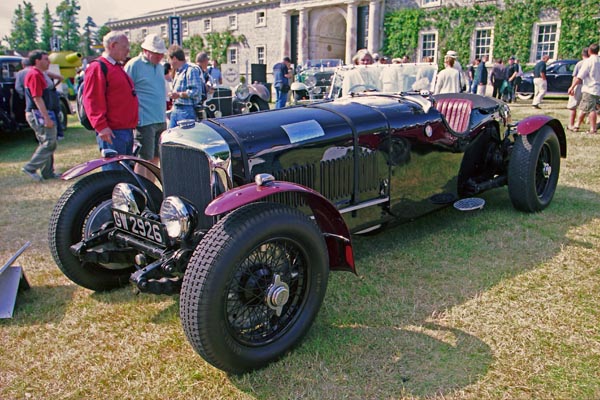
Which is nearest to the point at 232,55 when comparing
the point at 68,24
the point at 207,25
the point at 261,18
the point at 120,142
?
the point at 207,25

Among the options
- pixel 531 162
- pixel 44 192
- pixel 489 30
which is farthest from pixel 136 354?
pixel 489 30

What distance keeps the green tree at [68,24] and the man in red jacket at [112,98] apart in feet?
277

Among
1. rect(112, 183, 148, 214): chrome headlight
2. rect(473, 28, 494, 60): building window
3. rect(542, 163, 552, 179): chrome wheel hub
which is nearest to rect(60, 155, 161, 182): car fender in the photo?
rect(112, 183, 148, 214): chrome headlight

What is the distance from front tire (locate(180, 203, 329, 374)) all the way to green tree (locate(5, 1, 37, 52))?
89.0m

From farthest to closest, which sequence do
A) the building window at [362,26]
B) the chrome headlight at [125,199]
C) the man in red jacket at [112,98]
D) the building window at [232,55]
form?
the building window at [232,55]
the building window at [362,26]
the man in red jacket at [112,98]
the chrome headlight at [125,199]

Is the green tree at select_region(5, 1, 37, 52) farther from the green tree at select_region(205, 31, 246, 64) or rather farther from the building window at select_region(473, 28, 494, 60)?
the building window at select_region(473, 28, 494, 60)

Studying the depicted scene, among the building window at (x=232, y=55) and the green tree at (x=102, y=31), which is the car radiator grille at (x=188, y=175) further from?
the green tree at (x=102, y=31)

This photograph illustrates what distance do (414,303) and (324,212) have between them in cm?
88

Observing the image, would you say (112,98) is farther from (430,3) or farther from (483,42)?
(430,3)

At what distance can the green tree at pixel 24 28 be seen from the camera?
77.4 meters

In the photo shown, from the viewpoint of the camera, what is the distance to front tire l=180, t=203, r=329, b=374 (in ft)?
6.98

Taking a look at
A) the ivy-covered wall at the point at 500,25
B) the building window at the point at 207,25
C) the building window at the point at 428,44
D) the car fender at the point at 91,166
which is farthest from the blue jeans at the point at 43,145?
the building window at the point at 207,25

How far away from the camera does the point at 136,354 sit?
258cm

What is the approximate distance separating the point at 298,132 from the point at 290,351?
135 cm
